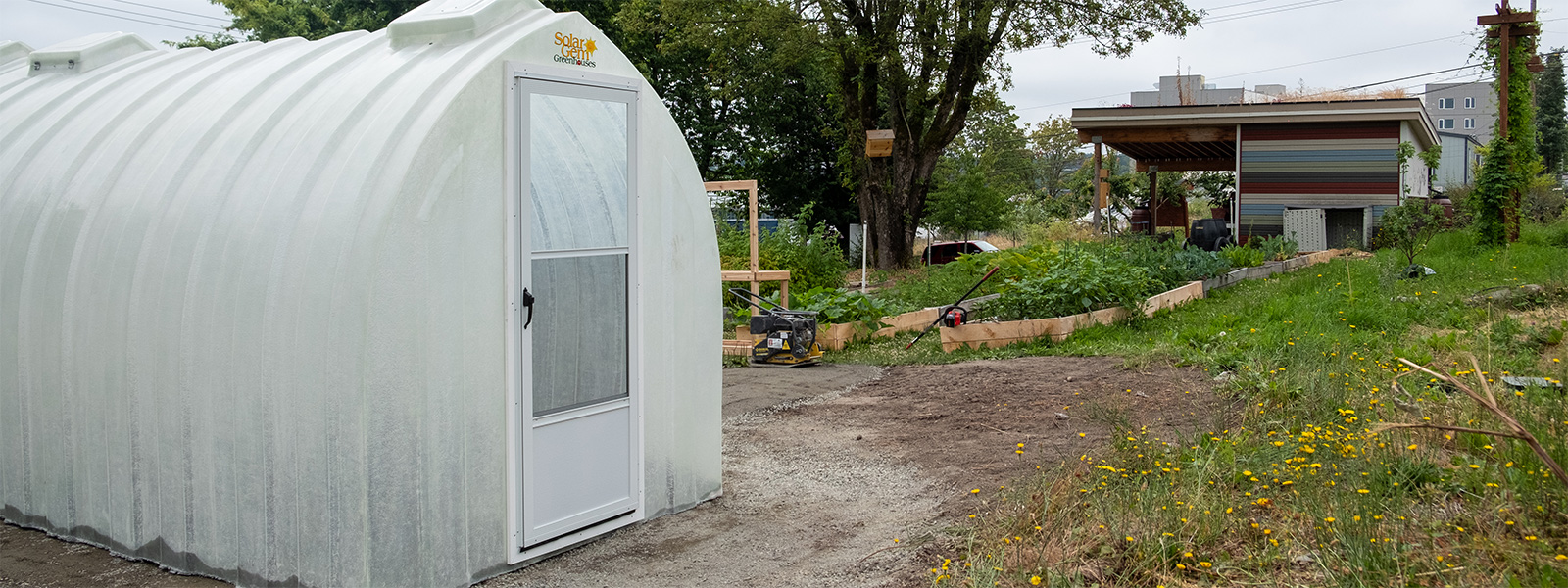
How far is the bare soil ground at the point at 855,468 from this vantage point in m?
5.44

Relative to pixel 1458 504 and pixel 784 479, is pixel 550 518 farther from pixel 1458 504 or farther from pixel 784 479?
pixel 1458 504

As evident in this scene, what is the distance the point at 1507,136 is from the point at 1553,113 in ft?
142

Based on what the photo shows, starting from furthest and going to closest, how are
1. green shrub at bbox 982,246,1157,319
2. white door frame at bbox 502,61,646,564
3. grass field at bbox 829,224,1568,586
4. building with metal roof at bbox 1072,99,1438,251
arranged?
building with metal roof at bbox 1072,99,1438,251 → green shrub at bbox 982,246,1157,319 → white door frame at bbox 502,61,646,564 → grass field at bbox 829,224,1568,586

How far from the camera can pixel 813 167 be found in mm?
30969

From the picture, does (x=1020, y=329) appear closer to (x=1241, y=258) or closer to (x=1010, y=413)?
(x=1010, y=413)

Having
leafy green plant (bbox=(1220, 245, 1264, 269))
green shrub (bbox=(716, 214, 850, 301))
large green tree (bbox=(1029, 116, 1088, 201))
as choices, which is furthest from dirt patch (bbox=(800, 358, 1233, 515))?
large green tree (bbox=(1029, 116, 1088, 201))

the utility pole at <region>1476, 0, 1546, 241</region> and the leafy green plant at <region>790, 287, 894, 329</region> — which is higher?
the utility pole at <region>1476, 0, 1546, 241</region>

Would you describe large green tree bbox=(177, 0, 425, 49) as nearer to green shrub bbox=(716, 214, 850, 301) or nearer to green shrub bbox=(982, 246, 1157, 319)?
green shrub bbox=(716, 214, 850, 301)

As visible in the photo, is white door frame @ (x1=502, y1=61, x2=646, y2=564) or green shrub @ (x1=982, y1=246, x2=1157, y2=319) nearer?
white door frame @ (x1=502, y1=61, x2=646, y2=564)

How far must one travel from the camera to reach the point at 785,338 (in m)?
12.0

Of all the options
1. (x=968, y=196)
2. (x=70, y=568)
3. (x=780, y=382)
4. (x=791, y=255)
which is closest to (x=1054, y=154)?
(x=968, y=196)

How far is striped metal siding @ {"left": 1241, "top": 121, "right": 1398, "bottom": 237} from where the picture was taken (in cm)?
2117

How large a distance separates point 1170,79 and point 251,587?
126ft

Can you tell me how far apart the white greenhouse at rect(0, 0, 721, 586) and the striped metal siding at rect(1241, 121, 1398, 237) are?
18.3 m
